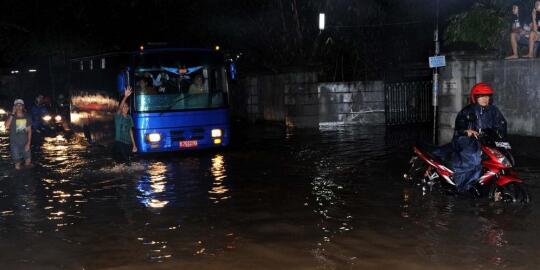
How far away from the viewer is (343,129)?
20.4 m

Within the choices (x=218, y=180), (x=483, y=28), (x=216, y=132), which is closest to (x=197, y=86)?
(x=216, y=132)

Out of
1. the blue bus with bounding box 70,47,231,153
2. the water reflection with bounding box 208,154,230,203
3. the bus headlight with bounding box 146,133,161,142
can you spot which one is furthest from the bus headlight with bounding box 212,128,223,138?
the bus headlight with bounding box 146,133,161,142

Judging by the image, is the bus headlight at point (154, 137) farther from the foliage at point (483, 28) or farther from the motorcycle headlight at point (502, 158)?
Result: the motorcycle headlight at point (502, 158)

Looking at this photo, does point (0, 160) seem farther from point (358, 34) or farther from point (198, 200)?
point (358, 34)

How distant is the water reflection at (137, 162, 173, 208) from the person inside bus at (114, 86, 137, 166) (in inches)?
42.9

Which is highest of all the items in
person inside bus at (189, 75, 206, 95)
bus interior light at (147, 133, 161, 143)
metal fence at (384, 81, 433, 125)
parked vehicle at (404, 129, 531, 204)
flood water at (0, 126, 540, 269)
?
person inside bus at (189, 75, 206, 95)

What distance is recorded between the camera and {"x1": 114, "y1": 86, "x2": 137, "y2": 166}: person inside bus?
14.1 m

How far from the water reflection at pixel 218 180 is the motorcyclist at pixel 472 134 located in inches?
141

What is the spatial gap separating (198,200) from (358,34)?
48.7ft

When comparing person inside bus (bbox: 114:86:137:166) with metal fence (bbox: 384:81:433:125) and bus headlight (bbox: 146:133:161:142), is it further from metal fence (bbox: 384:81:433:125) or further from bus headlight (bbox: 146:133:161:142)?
metal fence (bbox: 384:81:433:125)

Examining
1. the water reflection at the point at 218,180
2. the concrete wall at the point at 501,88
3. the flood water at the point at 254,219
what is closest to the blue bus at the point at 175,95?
the water reflection at the point at 218,180

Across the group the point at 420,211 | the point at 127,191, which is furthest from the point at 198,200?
the point at 420,211

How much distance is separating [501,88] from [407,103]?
26.3 ft

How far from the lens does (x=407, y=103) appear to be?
21.2 metres
